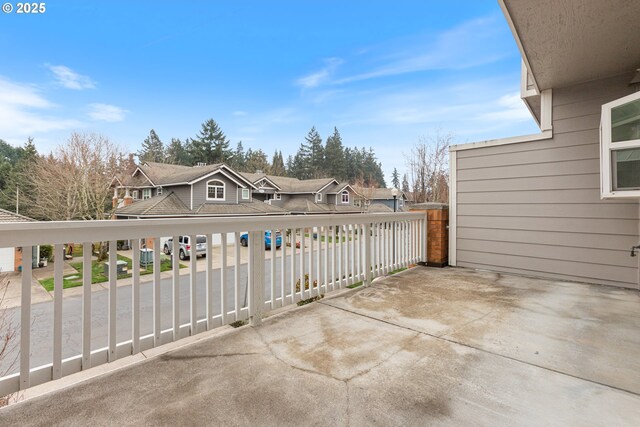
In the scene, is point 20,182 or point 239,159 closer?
point 20,182

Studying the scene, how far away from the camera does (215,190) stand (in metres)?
17.6

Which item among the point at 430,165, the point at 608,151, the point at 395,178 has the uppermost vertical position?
the point at 395,178

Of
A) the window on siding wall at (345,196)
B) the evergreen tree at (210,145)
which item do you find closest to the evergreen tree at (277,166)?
the evergreen tree at (210,145)

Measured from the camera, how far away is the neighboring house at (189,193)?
1577cm

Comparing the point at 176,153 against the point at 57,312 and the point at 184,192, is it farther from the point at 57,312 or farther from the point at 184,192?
the point at 57,312

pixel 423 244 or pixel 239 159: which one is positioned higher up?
pixel 239 159

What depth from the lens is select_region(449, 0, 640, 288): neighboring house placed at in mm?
2652

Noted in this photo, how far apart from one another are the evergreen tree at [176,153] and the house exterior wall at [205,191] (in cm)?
2178

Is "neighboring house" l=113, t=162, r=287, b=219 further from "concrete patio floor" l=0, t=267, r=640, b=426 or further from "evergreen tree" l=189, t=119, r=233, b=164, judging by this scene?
"concrete patio floor" l=0, t=267, r=640, b=426

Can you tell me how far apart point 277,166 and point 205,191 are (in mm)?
23594

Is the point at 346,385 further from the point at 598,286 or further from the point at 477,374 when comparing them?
the point at 598,286

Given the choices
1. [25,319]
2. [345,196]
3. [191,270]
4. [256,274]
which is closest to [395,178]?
[345,196]

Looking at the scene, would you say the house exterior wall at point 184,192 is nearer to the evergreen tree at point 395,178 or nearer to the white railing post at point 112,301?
the white railing post at point 112,301

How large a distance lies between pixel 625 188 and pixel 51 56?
23.1 metres
